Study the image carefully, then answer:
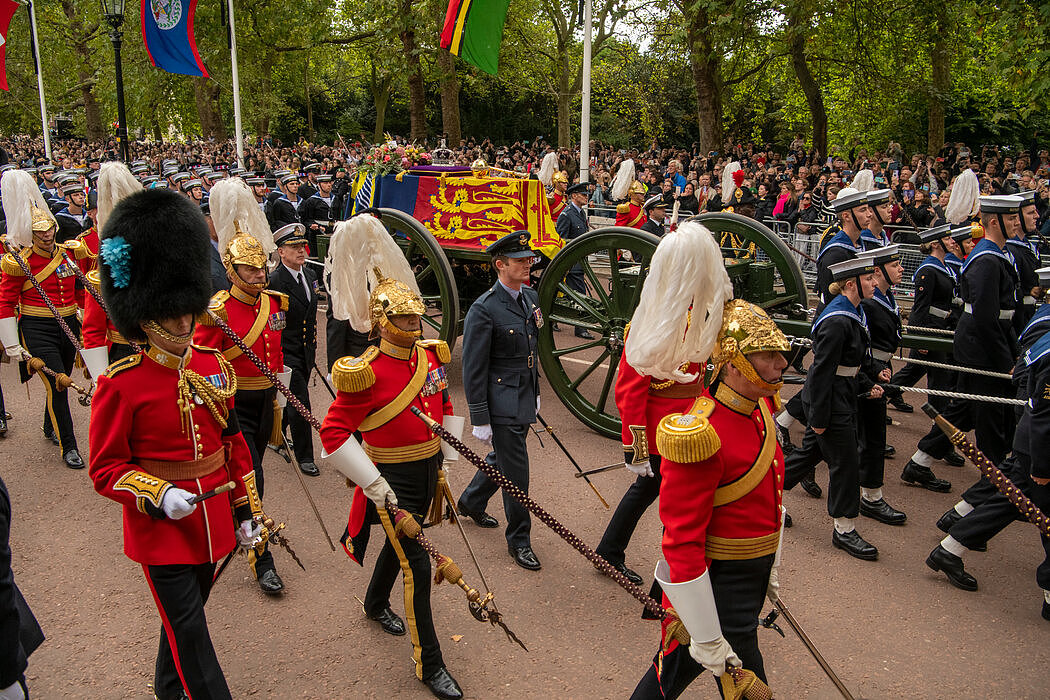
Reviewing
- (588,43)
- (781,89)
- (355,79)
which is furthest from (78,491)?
(355,79)

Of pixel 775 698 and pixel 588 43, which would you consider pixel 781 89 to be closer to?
pixel 588 43

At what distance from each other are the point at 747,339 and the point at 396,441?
5.28ft

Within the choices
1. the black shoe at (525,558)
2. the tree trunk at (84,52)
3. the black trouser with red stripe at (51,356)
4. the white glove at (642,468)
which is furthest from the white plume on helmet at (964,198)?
the tree trunk at (84,52)

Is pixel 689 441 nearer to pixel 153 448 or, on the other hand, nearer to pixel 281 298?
pixel 153 448

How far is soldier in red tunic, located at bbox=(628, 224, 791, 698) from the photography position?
8.75ft

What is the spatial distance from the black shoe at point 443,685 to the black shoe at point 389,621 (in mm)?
422

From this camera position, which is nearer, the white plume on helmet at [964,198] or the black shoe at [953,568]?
the black shoe at [953,568]

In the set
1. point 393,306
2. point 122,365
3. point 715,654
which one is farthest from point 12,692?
point 715,654

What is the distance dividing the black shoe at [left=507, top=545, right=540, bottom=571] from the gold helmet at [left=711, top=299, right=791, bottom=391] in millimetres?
2310

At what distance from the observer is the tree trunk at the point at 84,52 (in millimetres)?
32844

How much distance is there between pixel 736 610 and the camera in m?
2.84

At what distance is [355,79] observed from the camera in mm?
42438

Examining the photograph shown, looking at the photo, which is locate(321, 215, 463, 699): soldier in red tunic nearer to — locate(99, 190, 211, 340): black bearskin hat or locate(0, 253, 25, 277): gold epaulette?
locate(99, 190, 211, 340): black bearskin hat

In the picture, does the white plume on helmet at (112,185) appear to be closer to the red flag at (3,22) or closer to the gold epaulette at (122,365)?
the gold epaulette at (122,365)
